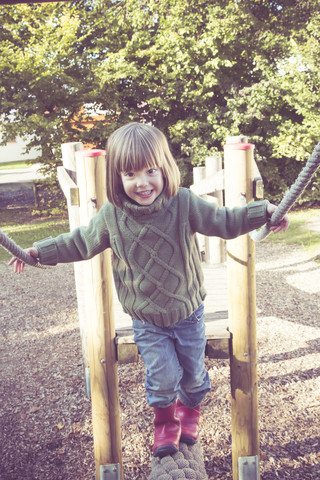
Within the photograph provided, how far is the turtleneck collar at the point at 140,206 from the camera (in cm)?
199

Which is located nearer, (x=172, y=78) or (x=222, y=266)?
(x=222, y=266)

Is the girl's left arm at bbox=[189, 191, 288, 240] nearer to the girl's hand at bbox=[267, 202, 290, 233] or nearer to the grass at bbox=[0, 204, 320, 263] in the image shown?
the girl's hand at bbox=[267, 202, 290, 233]

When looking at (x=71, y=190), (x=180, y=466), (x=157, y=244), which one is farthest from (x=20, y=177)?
(x=180, y=466)

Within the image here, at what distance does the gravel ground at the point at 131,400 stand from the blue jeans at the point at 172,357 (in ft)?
3.38

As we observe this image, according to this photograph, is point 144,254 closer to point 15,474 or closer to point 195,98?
point 15,474

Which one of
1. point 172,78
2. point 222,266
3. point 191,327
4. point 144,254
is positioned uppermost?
point 172,78

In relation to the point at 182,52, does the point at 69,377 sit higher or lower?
lower

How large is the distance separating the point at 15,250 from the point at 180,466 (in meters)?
1.15

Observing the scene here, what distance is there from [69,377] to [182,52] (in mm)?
8102

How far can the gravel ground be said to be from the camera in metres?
3.01

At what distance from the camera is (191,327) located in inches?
85.2

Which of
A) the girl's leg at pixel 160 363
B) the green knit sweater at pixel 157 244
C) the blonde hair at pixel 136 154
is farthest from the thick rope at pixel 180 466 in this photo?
the blonde hair at pixel 136 154

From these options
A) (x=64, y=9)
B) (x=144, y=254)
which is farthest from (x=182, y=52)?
(x=144, y=254)

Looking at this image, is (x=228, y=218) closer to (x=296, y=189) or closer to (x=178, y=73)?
(x=296, y=189)
